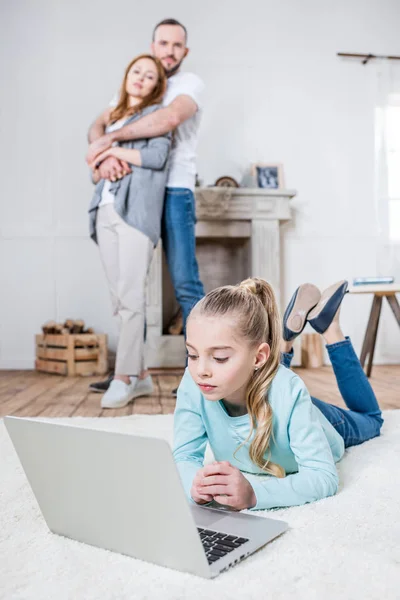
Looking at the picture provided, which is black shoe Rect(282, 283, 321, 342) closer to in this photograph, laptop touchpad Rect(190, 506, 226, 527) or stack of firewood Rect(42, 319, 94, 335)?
laptop touchpad Rect(190, 506, 226, 527)

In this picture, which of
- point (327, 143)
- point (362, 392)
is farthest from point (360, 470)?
point (327, 143)

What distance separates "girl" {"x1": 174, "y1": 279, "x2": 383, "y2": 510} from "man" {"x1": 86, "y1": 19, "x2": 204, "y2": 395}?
3.96ft

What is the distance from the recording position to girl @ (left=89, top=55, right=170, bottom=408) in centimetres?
227

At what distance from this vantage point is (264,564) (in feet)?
2.59

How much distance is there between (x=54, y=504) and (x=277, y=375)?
449 mm

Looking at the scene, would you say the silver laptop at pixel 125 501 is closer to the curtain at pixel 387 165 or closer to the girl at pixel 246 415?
the girl at pixel 246 415

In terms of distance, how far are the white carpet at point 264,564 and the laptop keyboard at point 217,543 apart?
28mm

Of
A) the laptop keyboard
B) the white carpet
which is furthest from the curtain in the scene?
the laptop keyboard

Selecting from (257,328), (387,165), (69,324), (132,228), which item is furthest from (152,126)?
(387,165)

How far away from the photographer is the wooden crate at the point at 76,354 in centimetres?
351

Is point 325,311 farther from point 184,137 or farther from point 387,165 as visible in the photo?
point 387,165

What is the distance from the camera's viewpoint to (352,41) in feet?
13.9

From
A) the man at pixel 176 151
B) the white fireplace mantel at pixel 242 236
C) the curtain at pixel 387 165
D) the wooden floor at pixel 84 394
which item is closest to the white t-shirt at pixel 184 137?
the man at pixel 176 151

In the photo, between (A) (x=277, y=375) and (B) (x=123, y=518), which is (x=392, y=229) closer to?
(A) (x=277, y=375)
